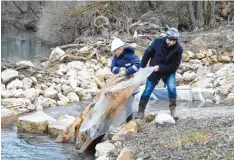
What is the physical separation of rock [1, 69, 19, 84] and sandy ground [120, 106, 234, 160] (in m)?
7.64

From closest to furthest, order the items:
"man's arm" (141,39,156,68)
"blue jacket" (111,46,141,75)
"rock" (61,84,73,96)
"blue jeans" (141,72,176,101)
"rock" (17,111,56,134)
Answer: "man's arm" (141,39,156,68)
"blue jeans" (141,72,176,101)
"blue jacket" (111,46,141,75)
"rock" (17,111,56,134)
"rock" (61,84,73,96)

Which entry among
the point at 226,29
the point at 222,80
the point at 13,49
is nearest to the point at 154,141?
the point at 222,80

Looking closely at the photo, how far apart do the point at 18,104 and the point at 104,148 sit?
19.7 ft

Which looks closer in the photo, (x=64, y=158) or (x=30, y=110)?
(x=64, y=158)

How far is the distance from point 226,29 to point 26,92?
13.8 m

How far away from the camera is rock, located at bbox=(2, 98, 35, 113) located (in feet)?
42.7

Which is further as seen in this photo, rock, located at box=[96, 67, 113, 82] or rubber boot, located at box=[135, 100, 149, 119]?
rock, located at box=[96, 67, 113, 82]

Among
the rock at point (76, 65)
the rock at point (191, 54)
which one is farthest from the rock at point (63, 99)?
the rock at point (191, 54)

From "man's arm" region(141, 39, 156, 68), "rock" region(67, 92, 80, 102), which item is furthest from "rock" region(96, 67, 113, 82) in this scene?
"man's arm" region(141, 39, 156, 68)

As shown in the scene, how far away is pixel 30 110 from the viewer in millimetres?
13242

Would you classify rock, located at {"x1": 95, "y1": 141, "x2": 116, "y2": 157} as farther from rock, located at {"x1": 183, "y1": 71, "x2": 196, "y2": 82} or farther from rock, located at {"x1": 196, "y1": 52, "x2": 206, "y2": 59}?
rock, located at {"x1": 196, "y1": 52, "x2": 206, "y2": 59}

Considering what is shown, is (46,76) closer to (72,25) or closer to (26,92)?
(26,92)

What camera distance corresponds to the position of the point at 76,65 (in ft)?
A: 61.7

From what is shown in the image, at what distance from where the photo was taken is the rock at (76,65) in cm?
1838
